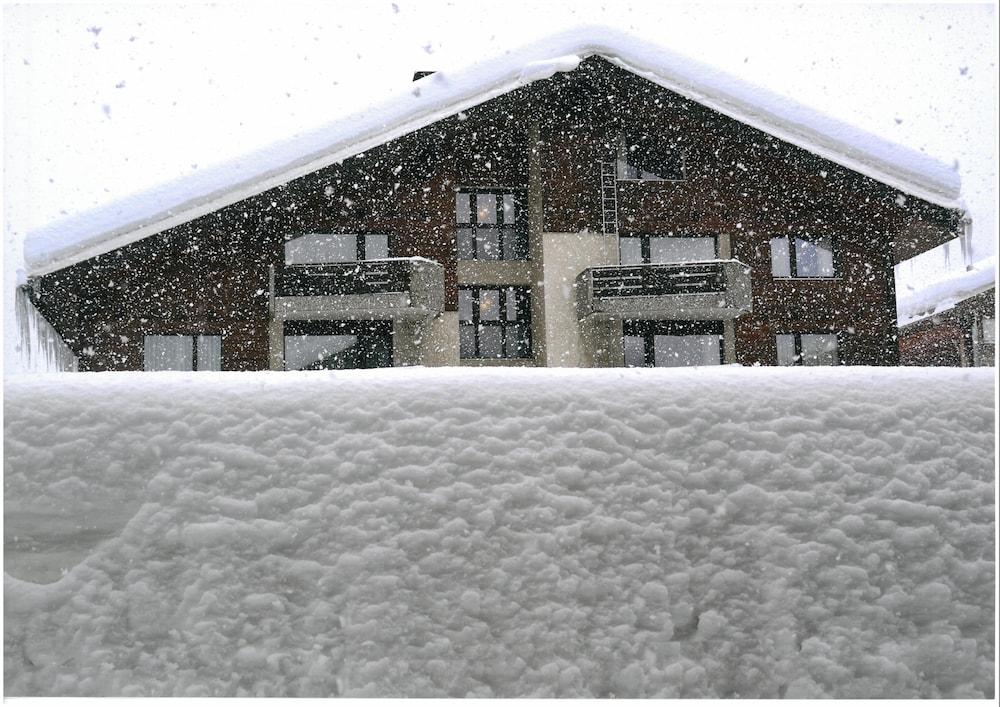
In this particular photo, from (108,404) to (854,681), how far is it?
2.37 meters

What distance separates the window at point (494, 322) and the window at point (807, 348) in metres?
5.18

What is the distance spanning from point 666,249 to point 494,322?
3.85 meters

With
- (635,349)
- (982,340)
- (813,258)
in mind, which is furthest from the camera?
(982,340)

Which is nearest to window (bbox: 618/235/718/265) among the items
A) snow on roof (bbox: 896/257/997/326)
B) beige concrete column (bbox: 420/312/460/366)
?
beige concrete column (bbox: 420/312/460/366)

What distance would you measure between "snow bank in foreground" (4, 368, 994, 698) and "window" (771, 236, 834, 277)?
43.6 feet

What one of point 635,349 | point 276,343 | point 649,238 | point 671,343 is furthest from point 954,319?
point 276,343

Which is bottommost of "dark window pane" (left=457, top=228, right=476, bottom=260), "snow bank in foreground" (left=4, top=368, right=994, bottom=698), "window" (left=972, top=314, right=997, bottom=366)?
"snow bank in foreground" (left=4, top=368, right=994, bottom=698)

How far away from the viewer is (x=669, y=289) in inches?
518

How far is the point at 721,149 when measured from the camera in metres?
14.1

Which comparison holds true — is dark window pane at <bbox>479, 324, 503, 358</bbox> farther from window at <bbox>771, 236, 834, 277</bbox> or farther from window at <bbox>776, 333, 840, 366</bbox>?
window at <bbox>771, 236, 834, 277</bbox>

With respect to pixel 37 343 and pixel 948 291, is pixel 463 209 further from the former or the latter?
pixel 948 291

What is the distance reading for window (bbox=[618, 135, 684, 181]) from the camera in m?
14.5

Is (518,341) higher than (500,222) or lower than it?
lower

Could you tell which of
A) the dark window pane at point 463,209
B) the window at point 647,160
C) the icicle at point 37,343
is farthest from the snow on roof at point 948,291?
the icicle at point 37,343
